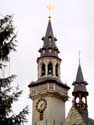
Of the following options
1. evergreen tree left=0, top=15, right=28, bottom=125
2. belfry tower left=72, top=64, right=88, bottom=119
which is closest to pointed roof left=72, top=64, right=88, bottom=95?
belfry tower left=72, top=64, right=88, bottom=119

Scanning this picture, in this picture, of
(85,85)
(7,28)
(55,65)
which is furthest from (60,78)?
(7,28)

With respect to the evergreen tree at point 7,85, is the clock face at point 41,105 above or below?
above

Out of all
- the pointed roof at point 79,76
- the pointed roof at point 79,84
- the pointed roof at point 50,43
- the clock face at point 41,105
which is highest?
the pointed roof at point 50,43

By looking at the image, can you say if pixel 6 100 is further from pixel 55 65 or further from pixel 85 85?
pixel 85 85

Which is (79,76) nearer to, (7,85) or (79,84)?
(79,84)

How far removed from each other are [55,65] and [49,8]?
10586mm

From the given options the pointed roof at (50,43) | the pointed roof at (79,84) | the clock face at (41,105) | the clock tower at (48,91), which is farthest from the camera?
the pointed roof at (79,84)

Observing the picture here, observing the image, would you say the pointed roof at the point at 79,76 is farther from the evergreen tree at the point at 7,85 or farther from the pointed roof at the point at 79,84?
the evergreen tree at the point at 7,85

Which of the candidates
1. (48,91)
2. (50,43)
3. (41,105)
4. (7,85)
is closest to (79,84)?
(50,43)

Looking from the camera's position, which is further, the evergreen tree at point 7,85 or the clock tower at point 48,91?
the clock tower at point 48,91

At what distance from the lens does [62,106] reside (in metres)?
73.4

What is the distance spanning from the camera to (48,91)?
233ft

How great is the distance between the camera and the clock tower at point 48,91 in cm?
7125

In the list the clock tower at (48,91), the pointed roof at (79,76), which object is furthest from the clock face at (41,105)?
the pointed roof at (79,76)
